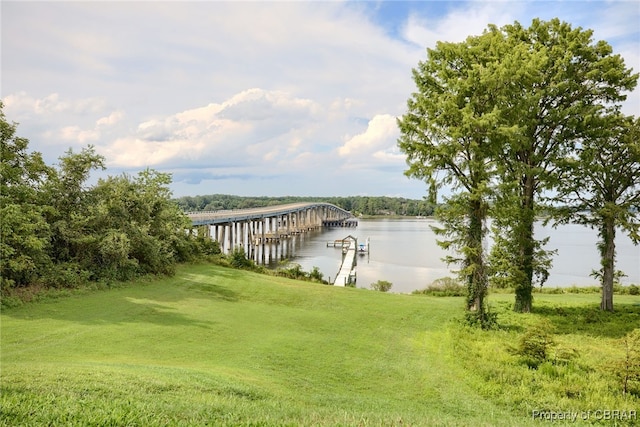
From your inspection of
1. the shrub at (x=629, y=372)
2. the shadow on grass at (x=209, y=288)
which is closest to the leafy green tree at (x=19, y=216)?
the shadow on grass at (x=209, y=288)

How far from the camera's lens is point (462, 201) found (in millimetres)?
15688

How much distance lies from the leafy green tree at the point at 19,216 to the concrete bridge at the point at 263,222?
Answer: 21.1 m

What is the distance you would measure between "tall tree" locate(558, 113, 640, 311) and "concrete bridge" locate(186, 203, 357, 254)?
27296mm

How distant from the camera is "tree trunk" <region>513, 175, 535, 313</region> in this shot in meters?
17.1

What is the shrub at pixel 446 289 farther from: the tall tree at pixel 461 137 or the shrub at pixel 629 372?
the shrub at pixel 629 372

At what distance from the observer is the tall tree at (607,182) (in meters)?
16.8

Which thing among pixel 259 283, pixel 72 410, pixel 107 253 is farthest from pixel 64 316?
pixel 259 283

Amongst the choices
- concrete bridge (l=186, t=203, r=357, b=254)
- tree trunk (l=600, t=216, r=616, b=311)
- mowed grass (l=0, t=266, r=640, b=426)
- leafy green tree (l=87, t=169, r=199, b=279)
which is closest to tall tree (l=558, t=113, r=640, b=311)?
tree trunk (l=600, t=216, r=616, b=311)

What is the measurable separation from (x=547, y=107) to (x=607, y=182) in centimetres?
402

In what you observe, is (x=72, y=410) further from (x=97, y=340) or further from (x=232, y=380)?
(x=97, y=340)

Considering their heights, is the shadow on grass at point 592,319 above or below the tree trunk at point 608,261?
below

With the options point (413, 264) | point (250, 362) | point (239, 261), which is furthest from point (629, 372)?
point (413, 264)

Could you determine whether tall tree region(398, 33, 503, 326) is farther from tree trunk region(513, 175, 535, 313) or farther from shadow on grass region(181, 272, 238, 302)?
shadow on grass region(181, 272, 238, 302)

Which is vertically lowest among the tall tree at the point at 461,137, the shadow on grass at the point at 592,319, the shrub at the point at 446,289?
the shrub at the point at 446,289
